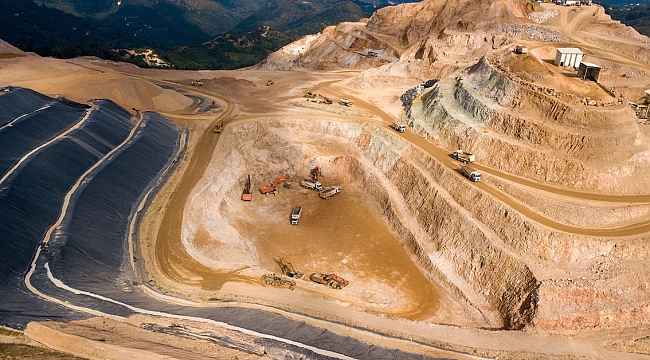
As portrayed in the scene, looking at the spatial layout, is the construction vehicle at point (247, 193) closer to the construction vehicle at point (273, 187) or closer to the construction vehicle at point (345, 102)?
the construction vehicle at point (273, 187)

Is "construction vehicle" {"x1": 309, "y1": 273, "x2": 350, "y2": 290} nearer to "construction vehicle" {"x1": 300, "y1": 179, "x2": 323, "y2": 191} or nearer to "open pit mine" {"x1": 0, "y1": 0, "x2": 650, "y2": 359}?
"open pit mine" {"x1": 0, "y1": 0, "x2": 650, "y2": 359}

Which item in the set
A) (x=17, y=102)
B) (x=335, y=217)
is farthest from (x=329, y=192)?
(x=17, y=102)

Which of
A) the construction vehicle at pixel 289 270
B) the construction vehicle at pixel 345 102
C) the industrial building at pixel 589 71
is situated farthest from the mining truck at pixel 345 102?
the construction vehicle at pixel 289 270

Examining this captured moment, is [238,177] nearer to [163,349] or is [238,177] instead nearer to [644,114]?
[163,349]

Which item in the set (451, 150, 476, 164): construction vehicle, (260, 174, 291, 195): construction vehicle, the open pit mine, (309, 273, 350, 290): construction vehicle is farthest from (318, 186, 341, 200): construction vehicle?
(451, 150, 476, 164): construction vehicle

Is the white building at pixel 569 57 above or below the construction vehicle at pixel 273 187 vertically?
above

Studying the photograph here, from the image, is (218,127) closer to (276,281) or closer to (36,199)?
(36,199)
